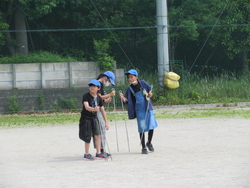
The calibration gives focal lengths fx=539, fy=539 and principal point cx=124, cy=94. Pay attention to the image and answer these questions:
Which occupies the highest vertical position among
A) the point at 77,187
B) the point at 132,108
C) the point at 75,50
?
the point at 75,50

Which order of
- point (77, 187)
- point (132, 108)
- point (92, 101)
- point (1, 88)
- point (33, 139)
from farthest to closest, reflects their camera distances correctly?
point (1, 88), point (33, 139), point (132, 108), point (92, 101), point (77, 187)

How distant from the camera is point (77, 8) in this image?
28641mm

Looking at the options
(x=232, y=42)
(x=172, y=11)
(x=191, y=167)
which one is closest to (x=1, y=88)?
(x=172, y=11)

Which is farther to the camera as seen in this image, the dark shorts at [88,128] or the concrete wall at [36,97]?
the concrete wall at [36,97]

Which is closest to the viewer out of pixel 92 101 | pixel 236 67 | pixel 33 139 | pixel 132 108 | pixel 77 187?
pixel 77 187

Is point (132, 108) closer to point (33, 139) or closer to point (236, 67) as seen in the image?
point (33, 139)

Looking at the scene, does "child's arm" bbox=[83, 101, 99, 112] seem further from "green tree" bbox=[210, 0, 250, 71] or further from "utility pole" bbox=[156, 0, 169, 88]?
"green tree" bbox=[210, 0, 250, 71]

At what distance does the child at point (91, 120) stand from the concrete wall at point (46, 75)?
44.4ft

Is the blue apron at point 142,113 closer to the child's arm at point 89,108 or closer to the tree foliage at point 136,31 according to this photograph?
the child's arm at point 89,108

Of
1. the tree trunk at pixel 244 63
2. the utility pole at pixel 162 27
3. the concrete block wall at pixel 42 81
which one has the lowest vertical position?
the concrete block wall at pixel 42 81

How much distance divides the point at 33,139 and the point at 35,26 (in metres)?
16.6

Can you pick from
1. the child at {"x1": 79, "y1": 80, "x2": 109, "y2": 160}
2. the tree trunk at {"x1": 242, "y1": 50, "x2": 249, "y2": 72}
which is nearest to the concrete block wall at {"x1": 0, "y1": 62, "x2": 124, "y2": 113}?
the tree trunk at {"x1": 242, "y1": 50, "x2": 249, "y2": 72}

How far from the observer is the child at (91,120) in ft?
31.8

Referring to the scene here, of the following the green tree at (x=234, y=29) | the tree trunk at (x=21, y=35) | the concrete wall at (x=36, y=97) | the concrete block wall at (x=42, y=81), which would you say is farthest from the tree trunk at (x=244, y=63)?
the tree trunk at (x=21, y=35)
